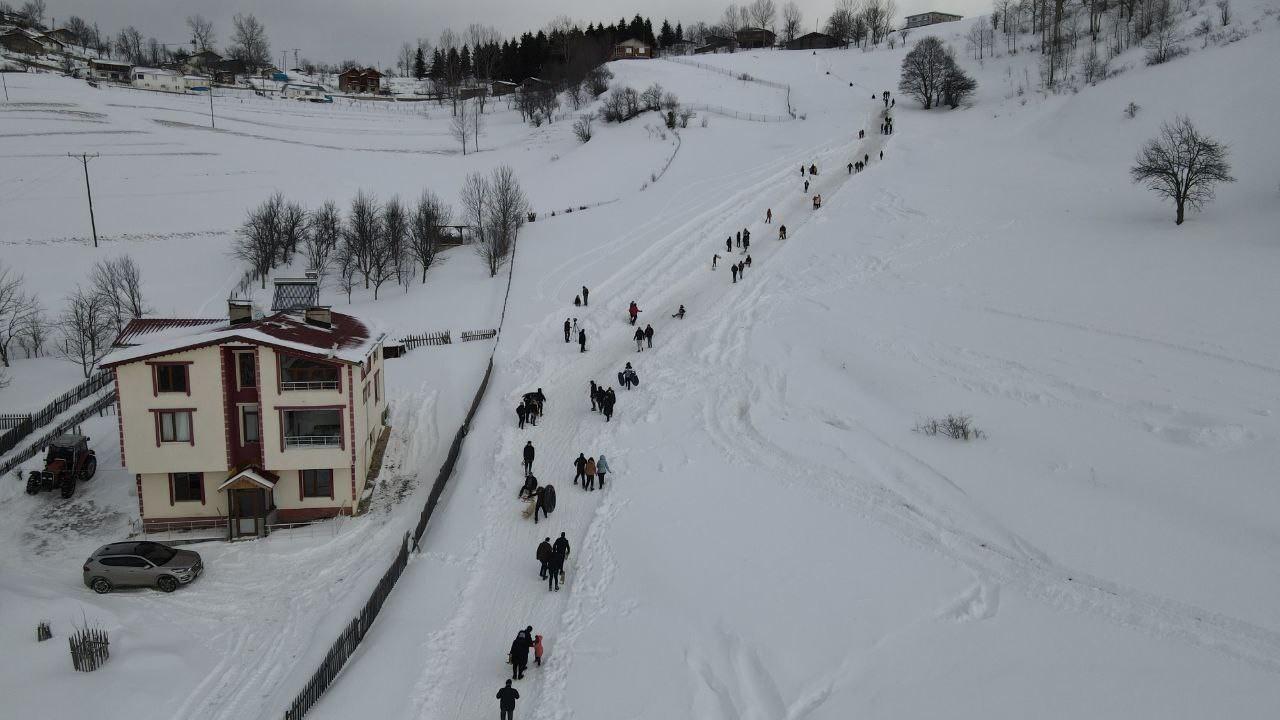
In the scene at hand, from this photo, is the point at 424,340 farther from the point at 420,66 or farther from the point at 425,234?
the point at 420,66

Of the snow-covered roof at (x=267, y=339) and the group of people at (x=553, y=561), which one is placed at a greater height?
the snow-covered roof at (x=267, y=339)

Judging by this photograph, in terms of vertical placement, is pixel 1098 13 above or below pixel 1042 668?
above

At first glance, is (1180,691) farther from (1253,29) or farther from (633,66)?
(633,66)

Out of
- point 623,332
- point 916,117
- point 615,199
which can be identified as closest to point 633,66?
point 916,117

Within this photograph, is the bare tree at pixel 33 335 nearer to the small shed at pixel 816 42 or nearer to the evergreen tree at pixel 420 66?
the small shed at pixel 816 42

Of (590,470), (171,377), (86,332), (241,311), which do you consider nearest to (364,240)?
(86,332)

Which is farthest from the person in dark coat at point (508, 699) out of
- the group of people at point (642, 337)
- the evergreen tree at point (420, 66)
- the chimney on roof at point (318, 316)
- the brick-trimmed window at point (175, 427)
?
the evergreen tree at point (420, 66)
